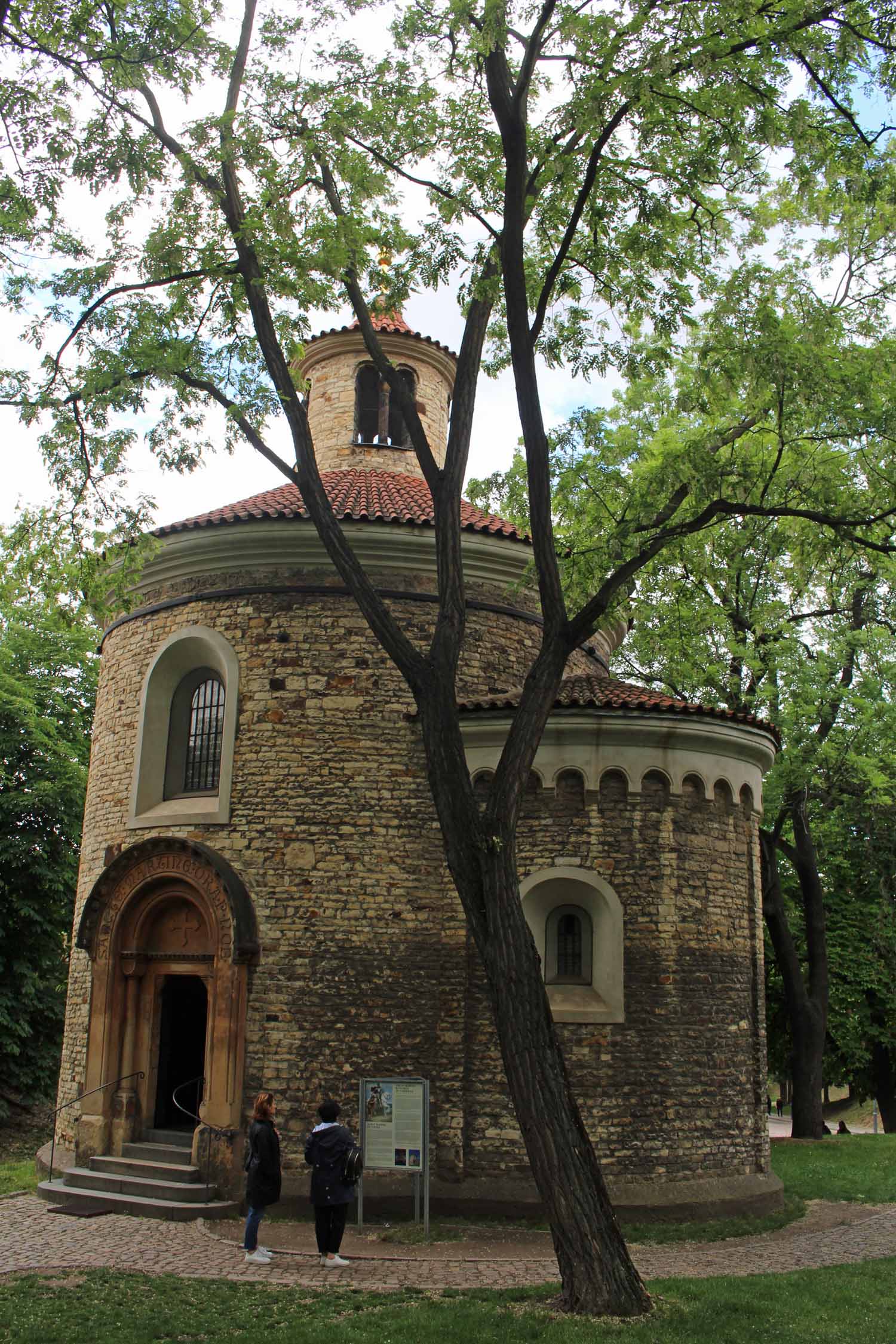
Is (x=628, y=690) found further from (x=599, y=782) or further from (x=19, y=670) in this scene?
(x=19, y=670)

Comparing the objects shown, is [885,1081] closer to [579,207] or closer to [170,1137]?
[170,1137]

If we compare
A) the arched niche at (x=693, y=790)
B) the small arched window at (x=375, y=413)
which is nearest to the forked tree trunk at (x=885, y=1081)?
the arched niche at (x=693, y=790)

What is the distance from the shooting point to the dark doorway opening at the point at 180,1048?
13.1 m

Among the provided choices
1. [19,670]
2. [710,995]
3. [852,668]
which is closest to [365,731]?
[710,995]

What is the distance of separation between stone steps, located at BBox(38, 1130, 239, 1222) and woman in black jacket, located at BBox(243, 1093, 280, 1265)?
70.5 inches

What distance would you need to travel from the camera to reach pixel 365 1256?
9.96 meters

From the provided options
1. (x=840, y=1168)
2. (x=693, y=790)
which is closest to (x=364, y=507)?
(x=693, y=790)

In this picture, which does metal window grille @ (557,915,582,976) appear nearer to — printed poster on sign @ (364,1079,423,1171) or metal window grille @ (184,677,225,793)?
printed poster on sign @ (364,1079,423,1171)

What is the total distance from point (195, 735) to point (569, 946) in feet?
17.5

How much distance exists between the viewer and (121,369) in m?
9.87

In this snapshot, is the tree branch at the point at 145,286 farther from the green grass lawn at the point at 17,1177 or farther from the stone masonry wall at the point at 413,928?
the green grass lawn at the point at 17,1177

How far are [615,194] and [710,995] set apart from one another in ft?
27.9

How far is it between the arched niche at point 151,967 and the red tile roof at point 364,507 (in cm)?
399

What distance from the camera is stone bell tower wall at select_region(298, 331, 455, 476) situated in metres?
17.2
